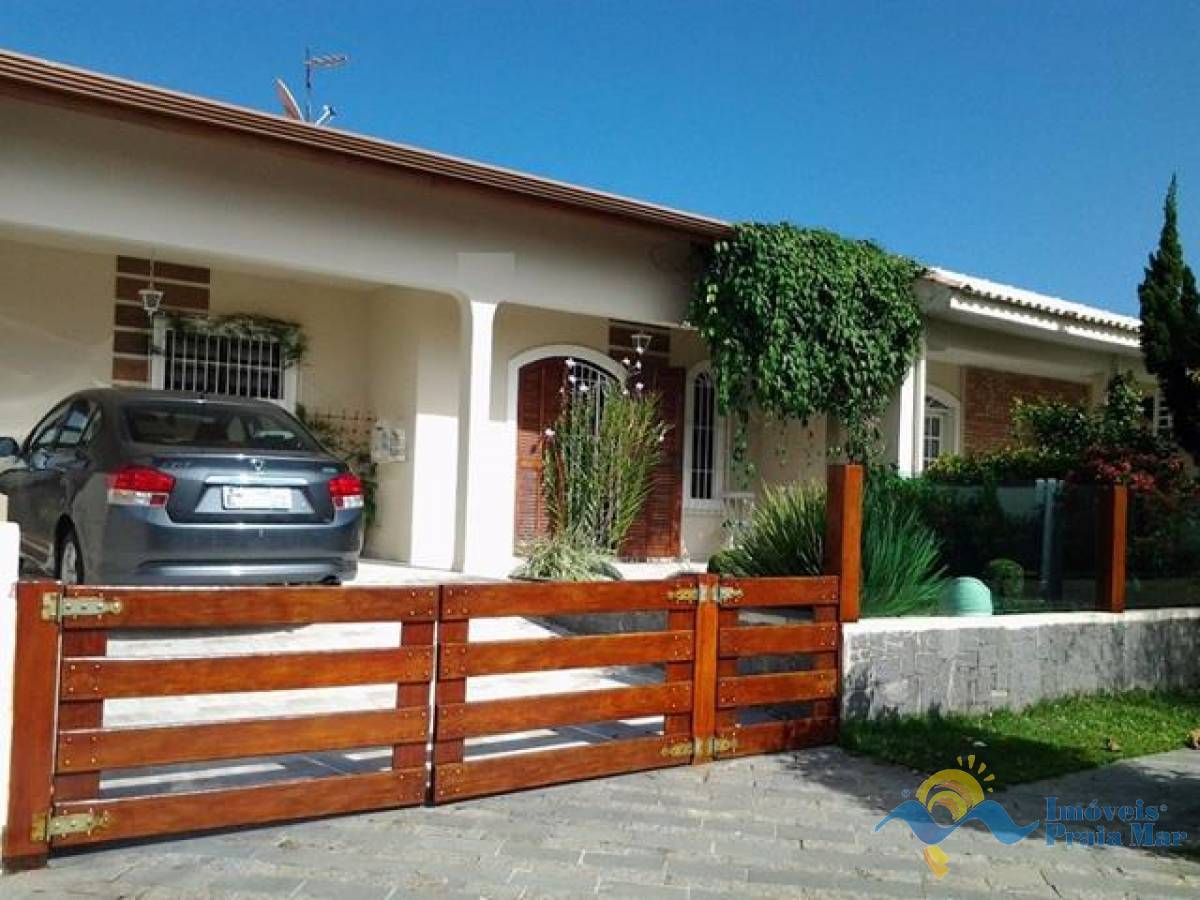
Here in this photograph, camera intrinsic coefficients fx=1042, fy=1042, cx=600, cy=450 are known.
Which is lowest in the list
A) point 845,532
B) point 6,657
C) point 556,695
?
point 556,695

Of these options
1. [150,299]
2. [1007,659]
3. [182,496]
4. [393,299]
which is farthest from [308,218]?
[1007,659]

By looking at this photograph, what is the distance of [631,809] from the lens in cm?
464

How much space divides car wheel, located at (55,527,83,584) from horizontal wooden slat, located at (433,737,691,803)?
2.97 metres

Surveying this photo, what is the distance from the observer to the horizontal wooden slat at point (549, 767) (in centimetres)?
456

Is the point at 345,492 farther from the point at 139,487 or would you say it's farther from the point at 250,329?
the point at 250,329

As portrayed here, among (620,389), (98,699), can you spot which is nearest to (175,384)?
(620,389)

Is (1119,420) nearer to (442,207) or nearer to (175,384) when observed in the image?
(442,207)

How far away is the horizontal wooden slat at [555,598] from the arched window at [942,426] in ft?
37.5

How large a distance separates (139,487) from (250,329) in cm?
477

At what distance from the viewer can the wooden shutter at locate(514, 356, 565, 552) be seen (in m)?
11.4

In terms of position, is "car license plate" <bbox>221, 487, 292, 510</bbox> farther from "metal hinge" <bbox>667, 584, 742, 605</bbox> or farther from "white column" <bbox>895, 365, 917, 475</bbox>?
"white column" <bbox>895, 365, 917, 475</bbox>

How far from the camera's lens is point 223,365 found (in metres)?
10.3
